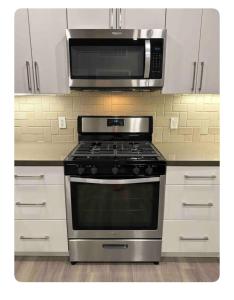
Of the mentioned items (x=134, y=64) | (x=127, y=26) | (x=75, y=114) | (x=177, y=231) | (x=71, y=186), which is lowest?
(x=177, y=231)

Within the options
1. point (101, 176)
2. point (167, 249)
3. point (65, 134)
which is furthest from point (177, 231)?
point (65, 134)

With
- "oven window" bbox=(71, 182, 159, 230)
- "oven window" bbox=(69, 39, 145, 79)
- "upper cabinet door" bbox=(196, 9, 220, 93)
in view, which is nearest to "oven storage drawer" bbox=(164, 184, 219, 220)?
"oven window" bbox=(71, 182, 159, 230)

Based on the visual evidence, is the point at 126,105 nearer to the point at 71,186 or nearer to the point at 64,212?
the point at 71,186

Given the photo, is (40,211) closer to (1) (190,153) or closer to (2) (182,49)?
(1) (190,153)

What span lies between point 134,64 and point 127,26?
25cm

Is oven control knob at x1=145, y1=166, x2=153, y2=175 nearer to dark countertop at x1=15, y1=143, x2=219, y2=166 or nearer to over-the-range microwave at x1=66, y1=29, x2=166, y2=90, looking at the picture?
dark countertop at x1=15, y1=143, x2=219, y2=166

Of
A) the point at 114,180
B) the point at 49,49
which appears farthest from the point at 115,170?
the point at 49,49

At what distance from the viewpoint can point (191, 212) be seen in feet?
5.55

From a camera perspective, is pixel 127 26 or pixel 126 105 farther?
pixel 126 105

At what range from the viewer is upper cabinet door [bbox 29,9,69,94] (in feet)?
5.53

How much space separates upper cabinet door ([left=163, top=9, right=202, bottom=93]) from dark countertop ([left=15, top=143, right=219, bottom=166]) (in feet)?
1.47

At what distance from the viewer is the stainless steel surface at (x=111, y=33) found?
164cm

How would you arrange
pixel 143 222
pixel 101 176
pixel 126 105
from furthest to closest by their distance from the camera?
pixel 126 105, pixel 143 222, pixel 101 176

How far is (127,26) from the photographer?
5.52 ft
